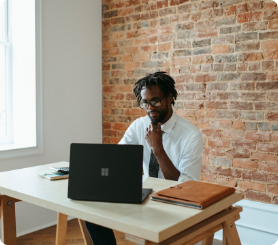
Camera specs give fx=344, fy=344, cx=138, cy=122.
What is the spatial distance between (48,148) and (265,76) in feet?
6.98

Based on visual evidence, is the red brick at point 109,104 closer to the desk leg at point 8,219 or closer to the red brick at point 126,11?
the red brick at point 126,11

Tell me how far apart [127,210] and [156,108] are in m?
1.13

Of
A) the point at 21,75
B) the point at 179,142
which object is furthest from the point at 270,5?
the point at 21,75

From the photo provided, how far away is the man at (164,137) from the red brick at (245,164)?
2.52ft

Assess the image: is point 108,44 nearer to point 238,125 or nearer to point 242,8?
point 242,8

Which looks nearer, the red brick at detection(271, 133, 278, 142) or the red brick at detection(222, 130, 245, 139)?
the red brick at detection(271, 133, 278, 142)

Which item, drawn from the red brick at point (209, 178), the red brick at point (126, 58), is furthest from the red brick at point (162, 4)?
the red brick at point (209, 178)

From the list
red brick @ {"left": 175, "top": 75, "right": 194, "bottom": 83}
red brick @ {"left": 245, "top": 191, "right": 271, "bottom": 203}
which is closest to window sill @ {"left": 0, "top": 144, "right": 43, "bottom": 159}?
red brick @ {"left": 175, "top": 75, "right": 194, "bottom": 83}

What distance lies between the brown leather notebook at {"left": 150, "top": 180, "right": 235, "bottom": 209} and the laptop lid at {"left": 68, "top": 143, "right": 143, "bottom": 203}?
0.41 feet

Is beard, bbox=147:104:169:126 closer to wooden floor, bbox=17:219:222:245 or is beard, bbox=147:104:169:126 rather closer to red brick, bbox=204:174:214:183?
red brick, bbox=204:174:214:183

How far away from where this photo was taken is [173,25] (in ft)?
10.9

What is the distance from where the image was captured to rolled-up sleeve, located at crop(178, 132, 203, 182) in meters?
2.22

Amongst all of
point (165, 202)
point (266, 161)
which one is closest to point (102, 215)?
point (165, 202)

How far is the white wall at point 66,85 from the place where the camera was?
334 cm
